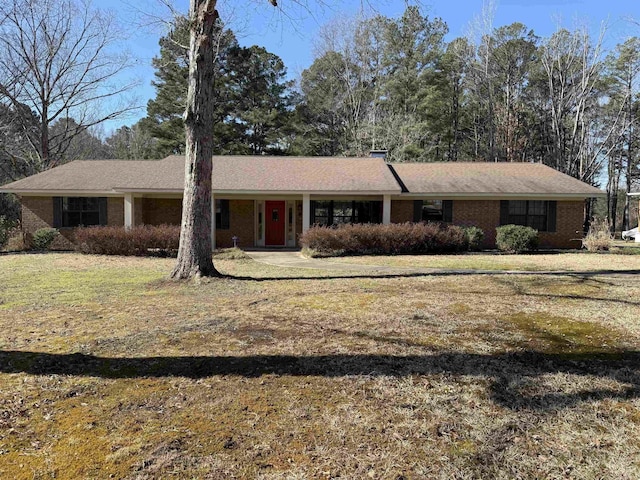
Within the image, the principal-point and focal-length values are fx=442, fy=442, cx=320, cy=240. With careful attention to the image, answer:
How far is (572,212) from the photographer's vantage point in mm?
17766

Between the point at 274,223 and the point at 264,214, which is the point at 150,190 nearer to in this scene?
the point at 264,214

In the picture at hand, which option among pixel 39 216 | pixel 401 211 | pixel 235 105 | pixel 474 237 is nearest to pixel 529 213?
pixel 474 237

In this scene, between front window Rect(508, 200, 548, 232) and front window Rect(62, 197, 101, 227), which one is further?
front window Rect(508, 200, 548, 232)

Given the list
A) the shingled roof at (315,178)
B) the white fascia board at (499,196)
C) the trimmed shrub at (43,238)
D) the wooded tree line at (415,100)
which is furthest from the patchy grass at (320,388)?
the wooded tree line at (415,100)

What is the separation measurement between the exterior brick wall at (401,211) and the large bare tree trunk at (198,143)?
1067 cm

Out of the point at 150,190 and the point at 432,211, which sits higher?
the point at 150,190

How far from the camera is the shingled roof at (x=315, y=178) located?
55.6ft

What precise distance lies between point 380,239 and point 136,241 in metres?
8.17

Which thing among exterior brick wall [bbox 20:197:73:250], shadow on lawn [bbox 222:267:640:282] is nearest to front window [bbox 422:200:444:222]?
shadow on lawn [bbox 222:267:640:282]

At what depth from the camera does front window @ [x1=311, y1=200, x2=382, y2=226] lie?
18.6m

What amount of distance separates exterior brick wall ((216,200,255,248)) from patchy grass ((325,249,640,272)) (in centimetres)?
572

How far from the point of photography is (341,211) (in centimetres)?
1869

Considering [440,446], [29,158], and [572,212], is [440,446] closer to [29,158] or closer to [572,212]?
[572,212]

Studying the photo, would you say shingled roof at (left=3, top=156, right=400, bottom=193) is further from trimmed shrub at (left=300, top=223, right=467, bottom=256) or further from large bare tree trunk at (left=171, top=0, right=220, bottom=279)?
large bare tree trunk at (left=171, top=0, right=220, bottom=279)
